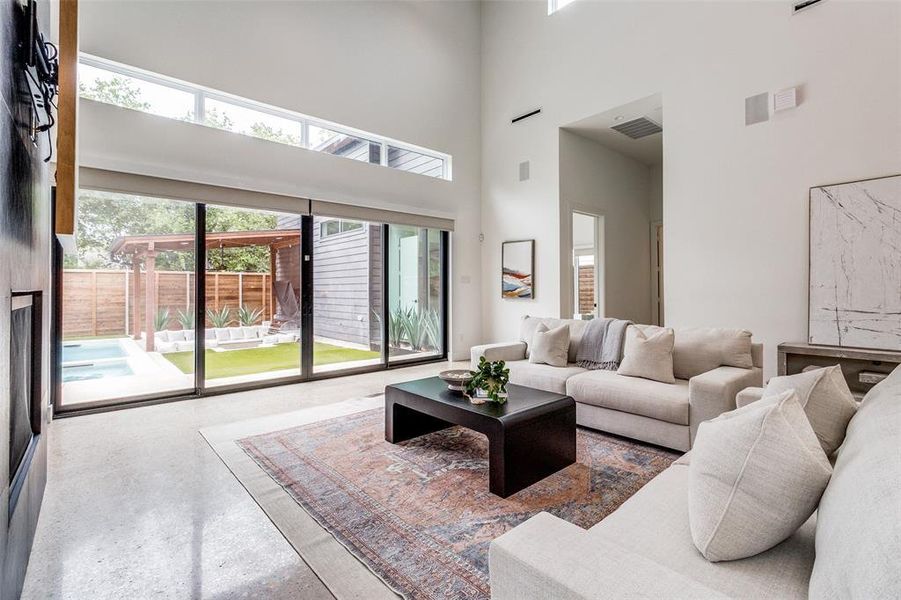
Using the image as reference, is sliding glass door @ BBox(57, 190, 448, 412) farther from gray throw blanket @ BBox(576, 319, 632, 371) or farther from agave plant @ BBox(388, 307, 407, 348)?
gray throw blanket @ BBox(576, 319, 632, 371)

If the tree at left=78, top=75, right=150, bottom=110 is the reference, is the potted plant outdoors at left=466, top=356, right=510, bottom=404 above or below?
below

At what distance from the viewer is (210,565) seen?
1789 millimetres

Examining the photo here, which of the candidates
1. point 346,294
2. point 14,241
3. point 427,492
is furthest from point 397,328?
point 14,241

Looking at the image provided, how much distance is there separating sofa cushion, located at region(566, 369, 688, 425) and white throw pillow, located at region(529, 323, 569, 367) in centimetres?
40

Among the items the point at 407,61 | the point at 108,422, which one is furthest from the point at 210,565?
the point at 407,61

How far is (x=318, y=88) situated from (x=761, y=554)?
5723mm

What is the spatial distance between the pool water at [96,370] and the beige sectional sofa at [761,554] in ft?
14.9

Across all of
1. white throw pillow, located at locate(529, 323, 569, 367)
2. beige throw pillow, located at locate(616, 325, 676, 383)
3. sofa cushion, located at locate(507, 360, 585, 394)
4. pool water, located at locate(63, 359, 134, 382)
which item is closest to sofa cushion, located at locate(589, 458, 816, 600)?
beige throw pillow, located at locate(616, 325, 676, 383)

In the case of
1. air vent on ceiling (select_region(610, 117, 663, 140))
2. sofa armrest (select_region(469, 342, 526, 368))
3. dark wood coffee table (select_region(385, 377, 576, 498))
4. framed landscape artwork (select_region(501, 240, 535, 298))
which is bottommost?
dark wood coffee table (select_region(385, 377, 576, 498))

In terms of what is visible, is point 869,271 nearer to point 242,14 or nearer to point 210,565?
point 210,565

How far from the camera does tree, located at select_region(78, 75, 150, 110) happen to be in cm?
391

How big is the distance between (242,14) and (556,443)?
5.26 metres

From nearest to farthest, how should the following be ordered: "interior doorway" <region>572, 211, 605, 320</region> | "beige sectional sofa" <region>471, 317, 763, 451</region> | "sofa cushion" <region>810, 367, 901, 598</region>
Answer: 1. "sofa cushion" <region>810, 367, 901, 598</region>
2. "beige sectional sofa" <region>471, 317, 763, 451</region>
3. "interior doorway" <region>572, 211, 605, 320</region>

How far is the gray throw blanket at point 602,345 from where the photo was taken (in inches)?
144
